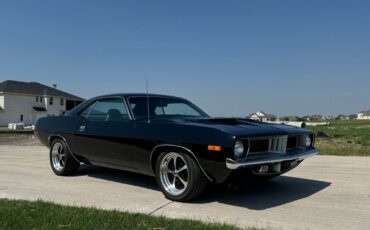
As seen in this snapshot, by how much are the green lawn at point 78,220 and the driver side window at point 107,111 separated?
1835mm

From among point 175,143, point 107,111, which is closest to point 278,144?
point 175,143

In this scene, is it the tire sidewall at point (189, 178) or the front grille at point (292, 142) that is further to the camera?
the front grille at point (292, 142)

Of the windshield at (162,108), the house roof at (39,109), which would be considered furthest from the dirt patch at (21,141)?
the house roof at (39,109)

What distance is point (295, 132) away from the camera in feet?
19.7

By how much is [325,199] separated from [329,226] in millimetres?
1319

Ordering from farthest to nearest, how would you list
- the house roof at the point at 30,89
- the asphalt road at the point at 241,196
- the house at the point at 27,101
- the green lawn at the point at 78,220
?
1. the house roof at the point at 30,89
2. the house at the point at 27,101
3. the asphalt road at the point at 241,196
4. the green lawn at the point at 78,220

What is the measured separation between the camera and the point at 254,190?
Result: 6.36 meters

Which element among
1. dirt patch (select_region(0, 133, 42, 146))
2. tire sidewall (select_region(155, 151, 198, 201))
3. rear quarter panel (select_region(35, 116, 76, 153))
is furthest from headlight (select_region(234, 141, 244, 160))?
dirt patch (select_region(0, 133, 42, 146))

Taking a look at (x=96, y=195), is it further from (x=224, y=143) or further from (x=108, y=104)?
(x=224, y=143)

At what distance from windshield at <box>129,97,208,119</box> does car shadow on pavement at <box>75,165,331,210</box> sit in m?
1.14

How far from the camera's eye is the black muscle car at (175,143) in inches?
202

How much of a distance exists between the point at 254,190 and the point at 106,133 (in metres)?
2.39

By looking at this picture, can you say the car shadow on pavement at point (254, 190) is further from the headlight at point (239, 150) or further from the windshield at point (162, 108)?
the windshield at point (162, 108)

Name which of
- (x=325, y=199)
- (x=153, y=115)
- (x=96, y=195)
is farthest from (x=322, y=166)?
(x=96, y=195)
